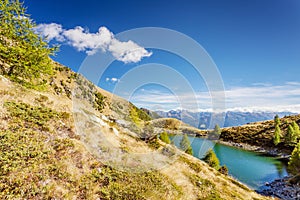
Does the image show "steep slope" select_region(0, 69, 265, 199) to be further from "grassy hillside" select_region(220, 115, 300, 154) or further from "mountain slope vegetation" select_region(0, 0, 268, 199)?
"grassy hillside" select_region(220, 115, 300, 154)

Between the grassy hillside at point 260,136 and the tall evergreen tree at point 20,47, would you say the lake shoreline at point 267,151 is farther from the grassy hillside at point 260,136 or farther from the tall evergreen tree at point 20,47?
the tall evergreen tree at point 20,47

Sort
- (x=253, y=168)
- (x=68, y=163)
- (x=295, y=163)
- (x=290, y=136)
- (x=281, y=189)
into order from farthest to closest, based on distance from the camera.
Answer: (x=290, y=136), (x=253, y=168), (x=295, y=163), (x=281, y=189), (x=68, y=163)

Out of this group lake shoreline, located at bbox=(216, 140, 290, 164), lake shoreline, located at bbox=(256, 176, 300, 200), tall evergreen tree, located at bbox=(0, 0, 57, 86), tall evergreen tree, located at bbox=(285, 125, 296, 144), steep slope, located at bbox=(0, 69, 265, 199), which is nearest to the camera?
steep slope, located at bbox=(0, 69, 265, 199)

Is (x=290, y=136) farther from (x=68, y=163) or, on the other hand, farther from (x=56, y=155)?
(x=56, y=155)

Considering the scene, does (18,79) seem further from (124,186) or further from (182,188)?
(182,188)

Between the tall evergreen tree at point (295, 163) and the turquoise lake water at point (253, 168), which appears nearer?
the tall evergreen tree at point (295, 163)

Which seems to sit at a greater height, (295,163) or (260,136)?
(295,163)

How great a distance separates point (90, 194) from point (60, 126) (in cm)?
748

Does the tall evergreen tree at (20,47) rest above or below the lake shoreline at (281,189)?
above

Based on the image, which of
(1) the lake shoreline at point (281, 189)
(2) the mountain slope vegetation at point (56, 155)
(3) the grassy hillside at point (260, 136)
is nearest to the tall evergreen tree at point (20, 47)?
(2) the mountain slope vegetation at point (56, 155)

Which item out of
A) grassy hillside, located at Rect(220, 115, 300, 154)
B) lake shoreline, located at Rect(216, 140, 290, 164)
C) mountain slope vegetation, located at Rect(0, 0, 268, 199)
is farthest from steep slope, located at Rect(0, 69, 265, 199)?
grassy hillside, located at Rect(220, 115, 300, 154)

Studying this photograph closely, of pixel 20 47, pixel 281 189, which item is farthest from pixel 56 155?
pixel 281 189

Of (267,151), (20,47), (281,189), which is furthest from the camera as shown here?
(267,151)

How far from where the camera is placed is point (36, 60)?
59.1 feet
